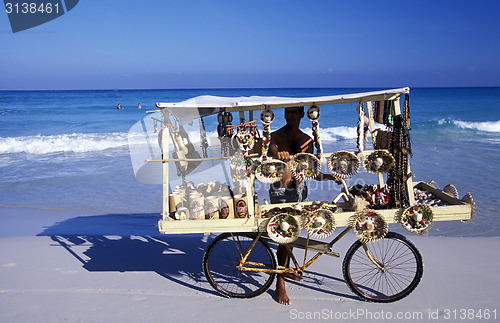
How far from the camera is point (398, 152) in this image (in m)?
3.87

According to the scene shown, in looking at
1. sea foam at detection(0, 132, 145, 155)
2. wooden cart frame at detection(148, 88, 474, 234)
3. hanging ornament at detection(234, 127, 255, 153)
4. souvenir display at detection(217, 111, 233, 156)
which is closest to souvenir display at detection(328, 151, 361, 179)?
wooden cart frame at detection(148, 88, 474, 234)

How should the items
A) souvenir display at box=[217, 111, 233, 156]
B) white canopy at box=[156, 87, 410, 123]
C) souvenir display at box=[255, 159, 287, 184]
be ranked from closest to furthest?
white canopy at box=[156, 87, 410, 123] → souvenir display at box=[255, 159, 287, 184] → souvenir display at box=[217, 111, 233, 156]

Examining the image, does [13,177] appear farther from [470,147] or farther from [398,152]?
[470,147]

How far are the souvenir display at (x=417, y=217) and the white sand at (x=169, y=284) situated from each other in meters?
0.88

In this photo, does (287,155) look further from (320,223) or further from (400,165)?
(400,165)

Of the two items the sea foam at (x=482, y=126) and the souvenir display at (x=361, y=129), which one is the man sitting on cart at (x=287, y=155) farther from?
the sea foam at (x=482, y=126)

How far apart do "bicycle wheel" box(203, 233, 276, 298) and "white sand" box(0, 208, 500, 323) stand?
162mm

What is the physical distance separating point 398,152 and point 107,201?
6696 mm

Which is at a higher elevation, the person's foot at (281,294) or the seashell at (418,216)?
the seashell at (418,216)

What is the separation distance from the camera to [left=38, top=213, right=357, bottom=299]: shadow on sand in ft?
15.6

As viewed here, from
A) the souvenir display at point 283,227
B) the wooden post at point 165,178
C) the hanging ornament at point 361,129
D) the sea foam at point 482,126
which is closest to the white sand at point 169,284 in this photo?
the souvenir display at point 283,227

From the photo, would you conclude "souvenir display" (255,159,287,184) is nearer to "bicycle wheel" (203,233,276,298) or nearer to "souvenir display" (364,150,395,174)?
"bicycle wheel" (203,233,276,298)

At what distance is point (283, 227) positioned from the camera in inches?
149

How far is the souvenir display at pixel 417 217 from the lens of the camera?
374cm
